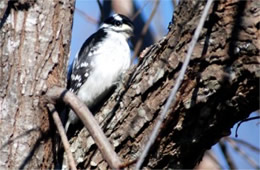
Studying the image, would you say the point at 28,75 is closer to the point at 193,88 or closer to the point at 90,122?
the point at 90,122

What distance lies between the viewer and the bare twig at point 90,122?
2.07 metres

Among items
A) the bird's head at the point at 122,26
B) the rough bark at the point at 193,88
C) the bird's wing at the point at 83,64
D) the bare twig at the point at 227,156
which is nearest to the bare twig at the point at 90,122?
the rough bark at the point at 193,88

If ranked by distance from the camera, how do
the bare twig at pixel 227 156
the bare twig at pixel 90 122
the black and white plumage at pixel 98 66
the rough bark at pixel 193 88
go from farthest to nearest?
the bare twig at pixel 227 156
the black and white plumage at pixel 98 66
the rough bark at pixel 193 88
the bare twig at pixel 90 122

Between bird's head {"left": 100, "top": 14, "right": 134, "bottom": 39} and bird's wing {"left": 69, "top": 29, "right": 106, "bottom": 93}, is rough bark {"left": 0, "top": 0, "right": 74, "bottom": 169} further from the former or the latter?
bird's head {"left": 100, "top": 14, "right": 134, "bottom": 39}

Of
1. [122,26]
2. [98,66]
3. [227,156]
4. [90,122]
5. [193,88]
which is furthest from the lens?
[227,156]

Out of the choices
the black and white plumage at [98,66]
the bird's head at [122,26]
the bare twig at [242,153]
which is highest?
the bird's head at [122,26]

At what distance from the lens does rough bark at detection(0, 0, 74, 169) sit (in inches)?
113

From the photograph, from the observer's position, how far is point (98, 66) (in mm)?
4230

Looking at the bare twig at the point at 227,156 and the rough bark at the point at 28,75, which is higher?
the rough bark at the point at 28,75

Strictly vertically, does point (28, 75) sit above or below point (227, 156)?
above

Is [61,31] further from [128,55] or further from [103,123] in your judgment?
[128,55]

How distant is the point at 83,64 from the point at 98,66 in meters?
0.13

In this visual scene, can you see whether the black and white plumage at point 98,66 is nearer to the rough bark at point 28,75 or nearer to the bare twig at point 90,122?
the rough bark at point 28,75

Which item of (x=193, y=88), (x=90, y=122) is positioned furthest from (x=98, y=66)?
(x=90, y=122)
